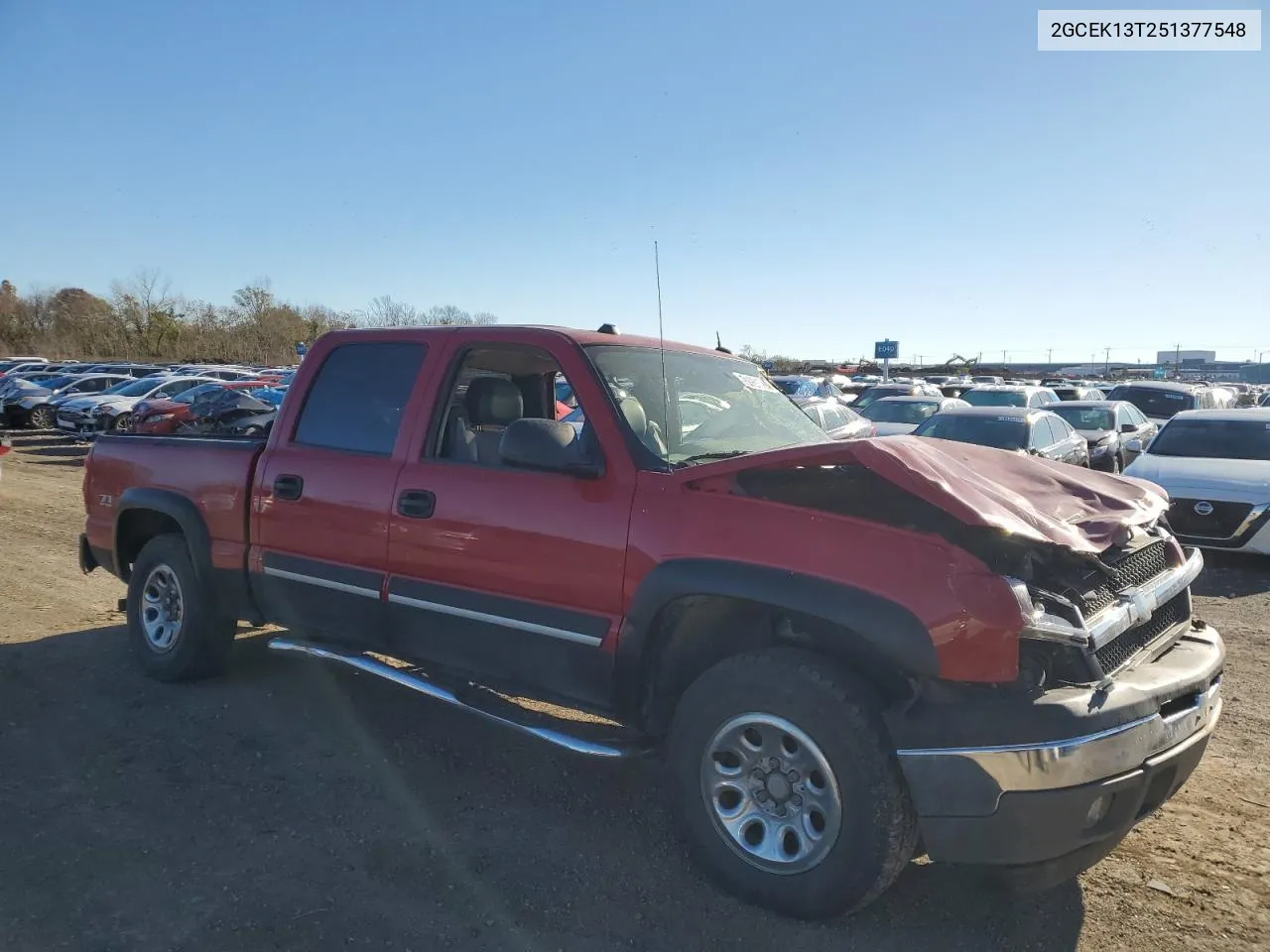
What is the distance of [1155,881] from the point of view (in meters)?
3.30

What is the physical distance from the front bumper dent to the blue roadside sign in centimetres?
3576

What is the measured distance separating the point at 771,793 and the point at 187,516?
3616mm

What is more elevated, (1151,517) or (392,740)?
(1151,517)

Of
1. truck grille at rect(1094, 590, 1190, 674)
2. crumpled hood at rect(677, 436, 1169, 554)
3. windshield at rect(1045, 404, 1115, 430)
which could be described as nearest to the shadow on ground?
truck grille at rect(1094, 590, 1190, 674)

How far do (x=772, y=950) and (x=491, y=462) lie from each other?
218 cm

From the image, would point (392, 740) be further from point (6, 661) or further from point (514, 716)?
point (6, 661)

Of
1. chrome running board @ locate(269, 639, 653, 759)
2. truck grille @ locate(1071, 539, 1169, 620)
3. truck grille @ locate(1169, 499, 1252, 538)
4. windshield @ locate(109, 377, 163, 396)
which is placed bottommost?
truck grille @ locate(1169, 499, 1252, 538)

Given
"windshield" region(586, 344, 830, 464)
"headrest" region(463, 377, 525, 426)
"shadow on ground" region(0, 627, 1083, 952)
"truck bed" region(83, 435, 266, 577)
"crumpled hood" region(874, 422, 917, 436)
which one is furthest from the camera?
"crumpled hood" region(874, 422, 917, 436)

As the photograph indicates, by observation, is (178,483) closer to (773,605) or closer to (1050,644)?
(773,605)

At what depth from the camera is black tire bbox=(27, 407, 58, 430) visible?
24.3 metres

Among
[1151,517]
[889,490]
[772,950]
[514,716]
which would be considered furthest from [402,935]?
[1151,517]

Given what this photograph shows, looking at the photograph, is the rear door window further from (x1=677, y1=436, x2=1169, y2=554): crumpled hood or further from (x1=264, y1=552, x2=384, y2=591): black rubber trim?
(x1=677, y1=436, x2=1169, y2=554): crumpled hood

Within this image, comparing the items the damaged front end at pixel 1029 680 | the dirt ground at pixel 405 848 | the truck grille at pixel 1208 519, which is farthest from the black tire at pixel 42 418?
the damaged front end at pixel 1029 680

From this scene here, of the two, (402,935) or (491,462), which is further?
(491,462)
